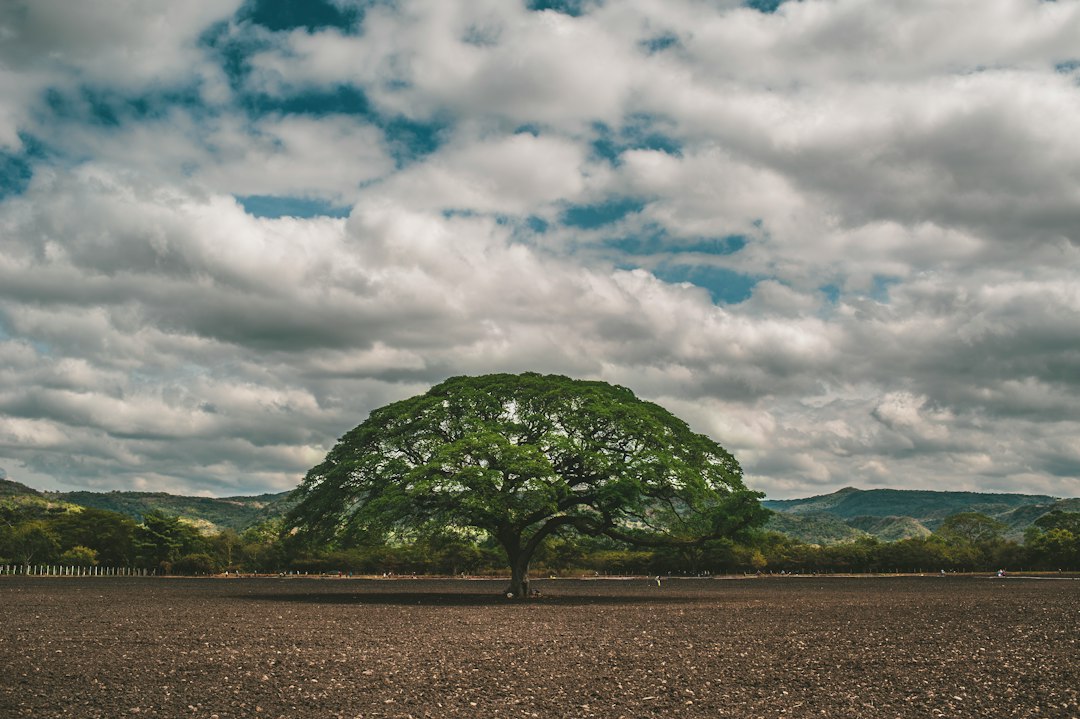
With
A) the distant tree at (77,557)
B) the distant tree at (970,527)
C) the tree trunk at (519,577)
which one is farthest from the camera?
the distant tree at (970,527)

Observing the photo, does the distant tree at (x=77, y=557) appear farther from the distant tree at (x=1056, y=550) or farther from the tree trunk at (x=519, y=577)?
the distant tree at (x=1056, y=550)

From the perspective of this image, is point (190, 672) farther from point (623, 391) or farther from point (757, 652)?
point (623, 391)

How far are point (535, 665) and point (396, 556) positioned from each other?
89303mm

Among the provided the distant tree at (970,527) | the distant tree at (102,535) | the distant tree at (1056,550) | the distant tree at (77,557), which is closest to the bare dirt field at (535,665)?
the distant tree at (77,557)

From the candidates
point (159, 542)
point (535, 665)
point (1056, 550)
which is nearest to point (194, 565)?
point (159, 542)

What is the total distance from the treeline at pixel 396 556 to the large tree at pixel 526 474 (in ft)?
160

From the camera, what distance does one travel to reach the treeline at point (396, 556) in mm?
102375

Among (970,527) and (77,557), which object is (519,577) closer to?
(77,557)

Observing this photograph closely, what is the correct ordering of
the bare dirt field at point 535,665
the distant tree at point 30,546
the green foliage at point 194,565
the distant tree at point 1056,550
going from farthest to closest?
the distant tree at point 1056,550 → the distant tree at point 30,546 → the green foliage at point 194,565 → the bare dirt field at point 535,665

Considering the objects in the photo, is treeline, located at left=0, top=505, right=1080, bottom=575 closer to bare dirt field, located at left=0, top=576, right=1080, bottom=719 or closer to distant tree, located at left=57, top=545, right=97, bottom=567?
distant tree, located at left=57, top=545, right=97, bottom=567

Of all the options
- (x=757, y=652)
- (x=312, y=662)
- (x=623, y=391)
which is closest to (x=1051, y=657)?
(x=757, y=652)

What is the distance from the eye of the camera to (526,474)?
4197 centimetres

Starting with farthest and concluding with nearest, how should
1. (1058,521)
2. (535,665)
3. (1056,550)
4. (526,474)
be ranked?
(1058,521) < (1056,550) < (526,474) < (535,665)

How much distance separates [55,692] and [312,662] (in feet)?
17.2
